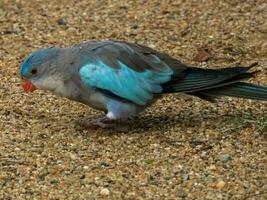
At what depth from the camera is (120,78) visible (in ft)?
17.7

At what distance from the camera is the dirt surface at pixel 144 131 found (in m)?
4.78

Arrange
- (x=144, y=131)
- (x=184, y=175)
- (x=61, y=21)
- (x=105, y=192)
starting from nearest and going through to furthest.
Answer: (x=105, y=192)
(x=184, y=175)
(x=144, y=131)
(x=61, y=21)

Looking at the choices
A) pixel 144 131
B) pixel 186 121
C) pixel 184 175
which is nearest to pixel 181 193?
pixel 184 175

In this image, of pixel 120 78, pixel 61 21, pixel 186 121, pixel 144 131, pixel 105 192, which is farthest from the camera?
pixel 61 21

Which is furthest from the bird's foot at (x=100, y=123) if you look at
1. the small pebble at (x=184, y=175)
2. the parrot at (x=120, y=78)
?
the small pebble at (x=184, y=175)

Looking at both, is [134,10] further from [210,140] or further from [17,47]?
[210,140]

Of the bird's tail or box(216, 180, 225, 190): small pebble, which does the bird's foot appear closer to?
the bird's tail

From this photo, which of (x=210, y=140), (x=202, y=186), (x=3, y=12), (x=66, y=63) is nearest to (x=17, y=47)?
(x=3, y=12)

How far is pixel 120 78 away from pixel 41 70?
0.60m

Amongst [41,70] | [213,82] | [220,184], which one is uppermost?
[213,82]

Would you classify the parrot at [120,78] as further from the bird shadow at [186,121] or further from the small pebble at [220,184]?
the small pebble at [220,184]

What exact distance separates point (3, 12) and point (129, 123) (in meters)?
2.98

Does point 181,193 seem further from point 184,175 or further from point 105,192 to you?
point 105,192

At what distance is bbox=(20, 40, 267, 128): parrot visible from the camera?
5414 millimetres
